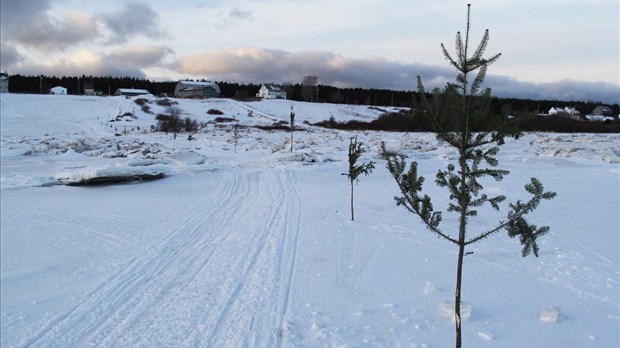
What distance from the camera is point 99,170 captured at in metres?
17.0

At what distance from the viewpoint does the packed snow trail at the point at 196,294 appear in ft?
18.0

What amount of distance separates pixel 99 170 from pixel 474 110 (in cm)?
1609

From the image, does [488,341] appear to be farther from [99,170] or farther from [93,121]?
[93,121]

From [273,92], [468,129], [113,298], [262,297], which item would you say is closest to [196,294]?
[262,297]

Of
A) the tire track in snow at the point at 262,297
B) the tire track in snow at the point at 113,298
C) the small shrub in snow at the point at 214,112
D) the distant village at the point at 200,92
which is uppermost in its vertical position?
the distant village at the point at 200,92

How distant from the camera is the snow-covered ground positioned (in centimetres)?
561

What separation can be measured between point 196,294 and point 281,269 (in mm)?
1603

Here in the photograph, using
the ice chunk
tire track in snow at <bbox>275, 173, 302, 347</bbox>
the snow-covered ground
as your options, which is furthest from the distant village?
the ice chunk

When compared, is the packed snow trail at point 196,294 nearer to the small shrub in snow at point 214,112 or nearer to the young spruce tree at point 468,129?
the young spruce tree at point 468,129

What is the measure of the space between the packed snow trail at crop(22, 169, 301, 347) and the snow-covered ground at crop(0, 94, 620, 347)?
28 millimetres

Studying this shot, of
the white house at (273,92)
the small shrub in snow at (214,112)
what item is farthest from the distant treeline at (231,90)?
the small shrub in snow at (214,112)

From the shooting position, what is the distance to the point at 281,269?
25.6ft

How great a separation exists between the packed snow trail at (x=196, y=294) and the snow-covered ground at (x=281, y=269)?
0.09 ft

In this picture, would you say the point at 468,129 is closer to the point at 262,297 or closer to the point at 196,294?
the point at 262,297
